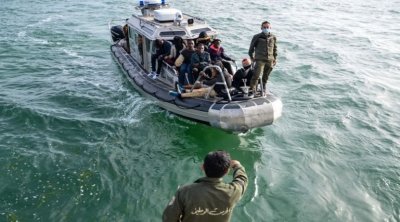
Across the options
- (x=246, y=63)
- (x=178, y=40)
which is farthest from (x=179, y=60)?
(x=246, y=63)

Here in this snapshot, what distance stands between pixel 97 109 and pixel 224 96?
158 inches

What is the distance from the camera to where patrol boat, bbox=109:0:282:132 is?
27.7 feet


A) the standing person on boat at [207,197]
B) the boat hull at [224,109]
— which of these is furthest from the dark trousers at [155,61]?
the standing person on boat at [207,197]

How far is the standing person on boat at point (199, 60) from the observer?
9516 millimetres

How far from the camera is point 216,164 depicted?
139 inches

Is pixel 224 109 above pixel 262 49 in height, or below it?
below

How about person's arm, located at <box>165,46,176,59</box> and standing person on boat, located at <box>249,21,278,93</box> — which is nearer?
standing person on boat, located at <box>249,21,278,93</box>

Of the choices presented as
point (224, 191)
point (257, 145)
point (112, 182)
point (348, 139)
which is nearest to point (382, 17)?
point (348, 139)

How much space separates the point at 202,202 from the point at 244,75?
5.99m

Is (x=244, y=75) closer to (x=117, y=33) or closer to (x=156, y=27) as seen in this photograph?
(x=156, y=27)

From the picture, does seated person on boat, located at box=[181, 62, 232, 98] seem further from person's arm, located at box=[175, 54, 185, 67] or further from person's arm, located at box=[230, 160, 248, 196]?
person's arm, located at box=[230, 160, 248, 196]

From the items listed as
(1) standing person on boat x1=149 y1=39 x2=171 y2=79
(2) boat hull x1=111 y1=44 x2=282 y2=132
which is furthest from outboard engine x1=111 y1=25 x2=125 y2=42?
(2) boat hull x1=111 y1=44 x2=282 y2=132

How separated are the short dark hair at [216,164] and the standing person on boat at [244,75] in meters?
5.74

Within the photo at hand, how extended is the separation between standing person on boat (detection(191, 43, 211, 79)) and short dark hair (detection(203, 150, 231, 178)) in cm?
612
